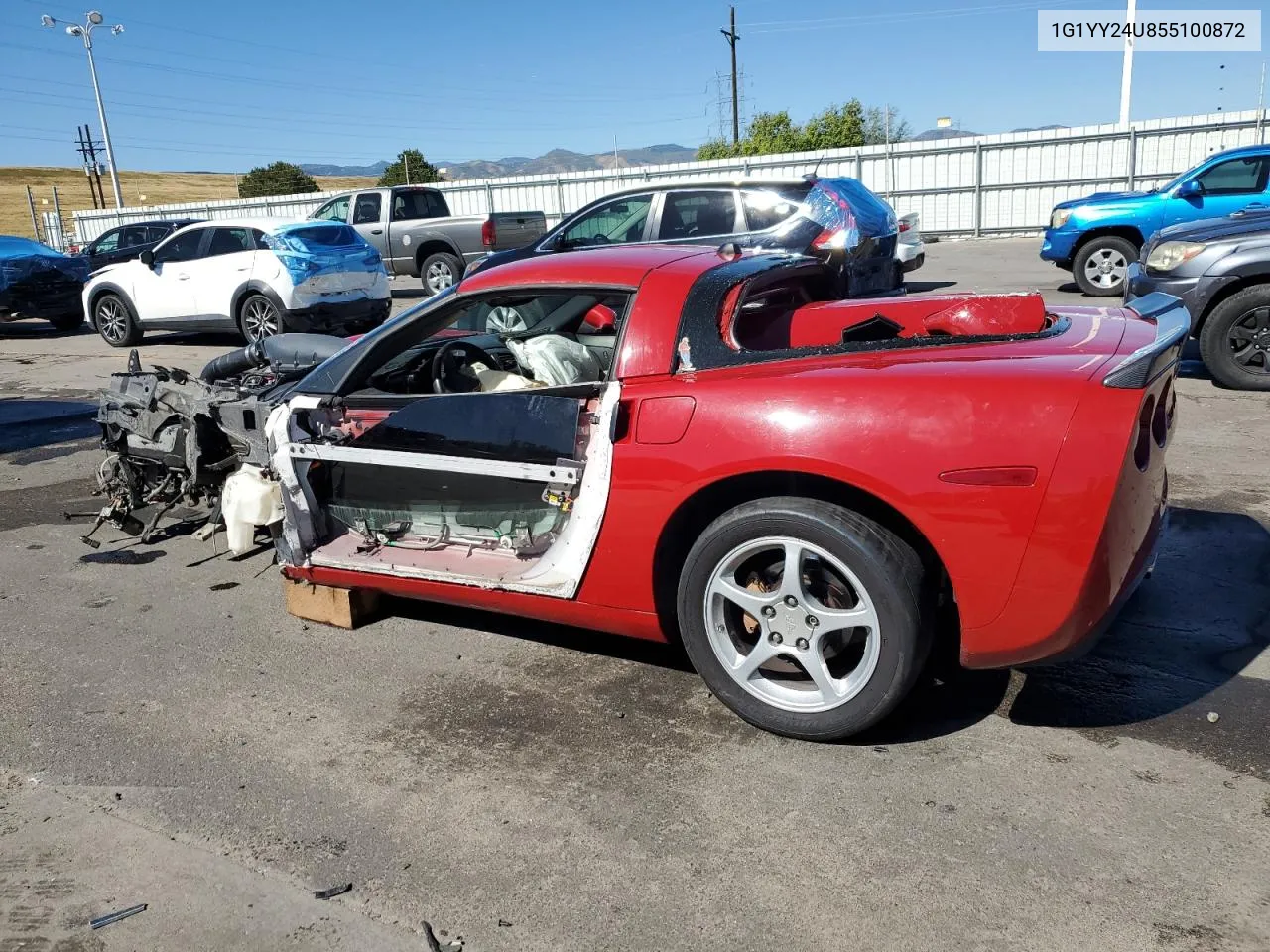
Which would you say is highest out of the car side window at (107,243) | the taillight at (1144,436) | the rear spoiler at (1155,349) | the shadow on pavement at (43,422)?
the car side window at (107,243)

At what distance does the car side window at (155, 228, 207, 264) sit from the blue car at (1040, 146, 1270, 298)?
35.6 ft

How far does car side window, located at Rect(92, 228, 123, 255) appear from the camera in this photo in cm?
1911

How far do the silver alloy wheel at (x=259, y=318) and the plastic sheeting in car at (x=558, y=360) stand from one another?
8863mm

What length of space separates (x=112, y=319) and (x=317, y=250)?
3.64m

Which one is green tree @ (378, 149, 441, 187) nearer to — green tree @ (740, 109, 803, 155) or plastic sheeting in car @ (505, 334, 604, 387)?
green tree @ (740, 109, 803, 155)

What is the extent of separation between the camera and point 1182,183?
1200cm

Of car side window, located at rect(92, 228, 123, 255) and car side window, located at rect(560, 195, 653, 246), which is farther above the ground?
car side window, located at rect(92, 228, 123, 255)

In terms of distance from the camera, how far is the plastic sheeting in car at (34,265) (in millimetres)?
15641

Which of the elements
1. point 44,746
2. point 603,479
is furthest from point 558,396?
point 44,746

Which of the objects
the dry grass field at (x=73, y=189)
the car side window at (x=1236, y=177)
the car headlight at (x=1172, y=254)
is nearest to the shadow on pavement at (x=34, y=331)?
the car headlight at (x=1172, y=254)

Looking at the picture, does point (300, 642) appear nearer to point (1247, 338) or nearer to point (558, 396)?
point (558, 396)

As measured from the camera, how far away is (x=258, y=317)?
12383mm

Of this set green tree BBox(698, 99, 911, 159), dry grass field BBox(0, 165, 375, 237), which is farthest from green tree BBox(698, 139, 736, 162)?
dry grass field BBox(0, 165, 375, 237)

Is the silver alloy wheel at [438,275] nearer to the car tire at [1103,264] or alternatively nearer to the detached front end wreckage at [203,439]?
the car tire at [1103,264]
